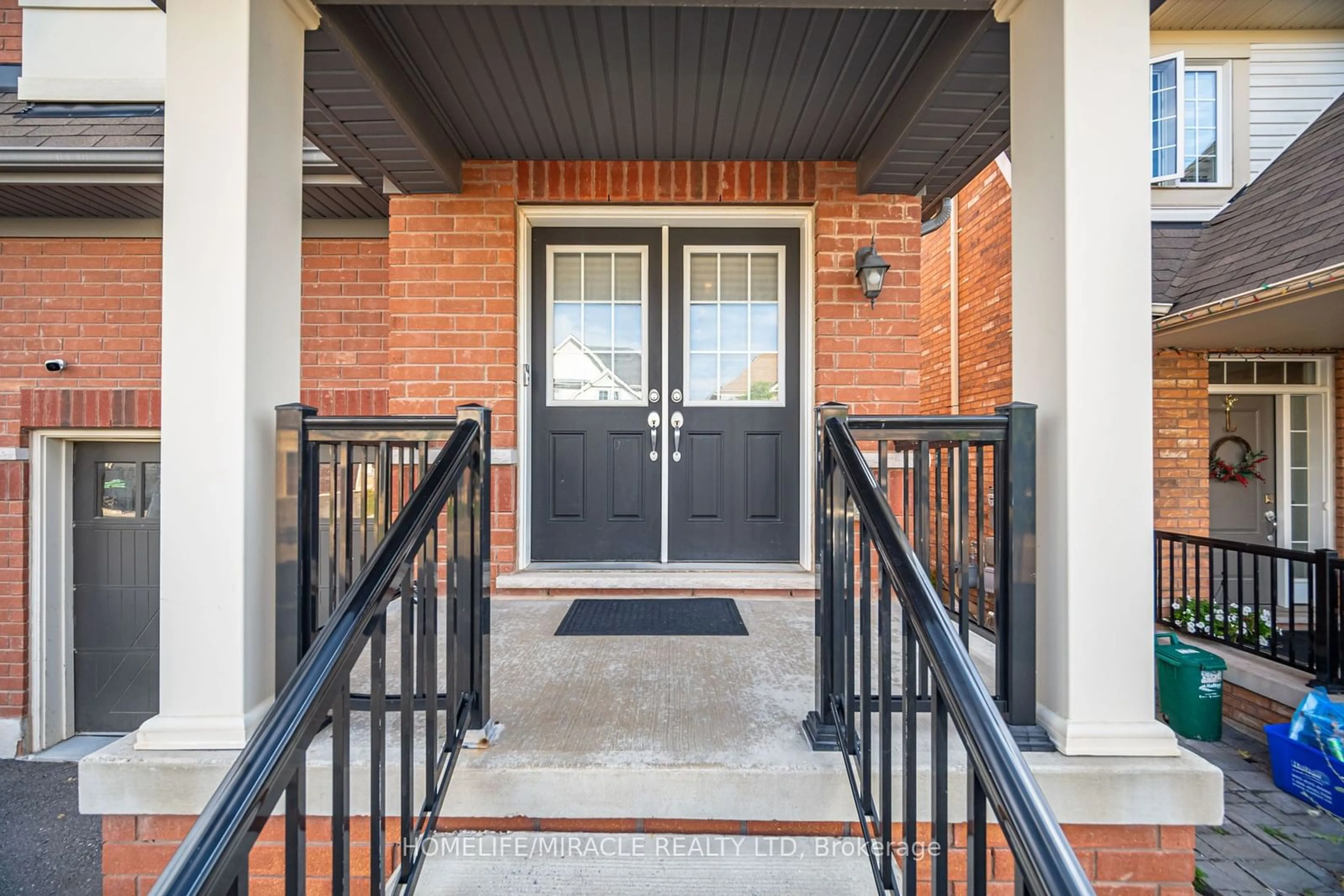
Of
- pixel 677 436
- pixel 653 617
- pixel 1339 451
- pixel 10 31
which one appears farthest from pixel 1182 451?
pixel 10 31

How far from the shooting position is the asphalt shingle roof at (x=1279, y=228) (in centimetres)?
409

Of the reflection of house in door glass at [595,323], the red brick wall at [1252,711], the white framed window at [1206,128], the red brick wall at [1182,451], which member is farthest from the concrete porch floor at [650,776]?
the white framed window at [1206,128]

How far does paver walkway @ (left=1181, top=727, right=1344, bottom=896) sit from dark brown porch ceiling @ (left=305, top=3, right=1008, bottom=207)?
3392 millimetres

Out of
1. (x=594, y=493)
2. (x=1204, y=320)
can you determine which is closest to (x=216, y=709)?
(x=594, y=493)

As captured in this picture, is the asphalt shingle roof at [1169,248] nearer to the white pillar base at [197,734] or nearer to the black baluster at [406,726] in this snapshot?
the black baluster at [406,726]

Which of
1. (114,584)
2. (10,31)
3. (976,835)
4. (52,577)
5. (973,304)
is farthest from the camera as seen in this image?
(973,304)

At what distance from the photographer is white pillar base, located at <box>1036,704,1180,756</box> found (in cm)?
155

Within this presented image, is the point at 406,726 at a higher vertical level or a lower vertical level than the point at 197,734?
higher

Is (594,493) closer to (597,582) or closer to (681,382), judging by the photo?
(597,582)

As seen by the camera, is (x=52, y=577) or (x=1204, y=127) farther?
(x=1204, y=127)

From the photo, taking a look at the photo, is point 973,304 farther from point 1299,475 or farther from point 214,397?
point 214,397

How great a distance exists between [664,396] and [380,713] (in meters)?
2.54

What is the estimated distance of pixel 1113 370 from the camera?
1.59 meters

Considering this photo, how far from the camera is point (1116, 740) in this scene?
156 cm
